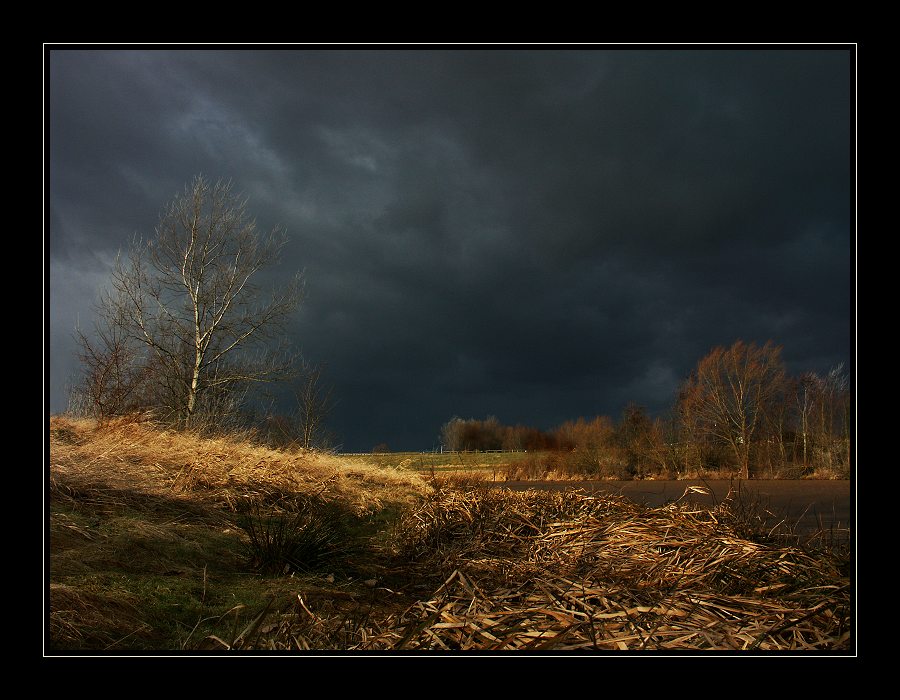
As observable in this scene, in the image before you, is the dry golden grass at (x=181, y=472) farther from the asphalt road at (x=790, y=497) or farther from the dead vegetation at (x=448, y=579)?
the asphalt road at (x=790, y=497)

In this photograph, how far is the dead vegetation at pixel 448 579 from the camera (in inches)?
96.3

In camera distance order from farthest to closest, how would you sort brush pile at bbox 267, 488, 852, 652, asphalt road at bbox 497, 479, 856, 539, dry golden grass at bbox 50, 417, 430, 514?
asphalt road at bbox 497, 479, 856, 539, dry golden grass at bbox 50, 417, 430, 514, brush pile at bbox 267, 488, 852, 652

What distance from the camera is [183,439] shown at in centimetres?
1126

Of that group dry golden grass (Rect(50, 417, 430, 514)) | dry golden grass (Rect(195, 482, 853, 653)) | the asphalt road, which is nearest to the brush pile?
dry golden grass (Rect(195, 482, 853, 653))

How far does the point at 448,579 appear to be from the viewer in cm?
300

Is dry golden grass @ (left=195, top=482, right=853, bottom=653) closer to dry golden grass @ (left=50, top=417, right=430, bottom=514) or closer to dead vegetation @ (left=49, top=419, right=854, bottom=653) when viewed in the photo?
dead vegetation @ (left=49, top=419, right=854, bottom=653)

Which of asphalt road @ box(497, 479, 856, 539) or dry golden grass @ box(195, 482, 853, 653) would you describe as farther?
asphalt road @ box(497, 479, 856, 539)

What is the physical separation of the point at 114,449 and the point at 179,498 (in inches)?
94.2

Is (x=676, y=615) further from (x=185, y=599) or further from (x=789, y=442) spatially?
(x=789, y=442)

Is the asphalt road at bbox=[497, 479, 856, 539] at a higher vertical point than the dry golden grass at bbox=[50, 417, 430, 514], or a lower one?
lower

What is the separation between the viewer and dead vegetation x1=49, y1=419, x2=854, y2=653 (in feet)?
8.02

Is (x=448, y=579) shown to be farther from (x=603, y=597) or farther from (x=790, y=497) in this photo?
(x=790, y=497)
